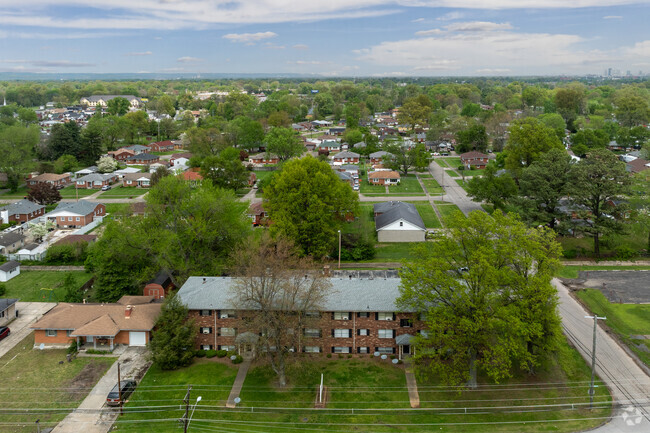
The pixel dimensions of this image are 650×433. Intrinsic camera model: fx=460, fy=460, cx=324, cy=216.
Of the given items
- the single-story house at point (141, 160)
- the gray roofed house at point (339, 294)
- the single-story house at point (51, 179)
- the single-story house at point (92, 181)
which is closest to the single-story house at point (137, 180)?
the single-story house at point (92, 181)

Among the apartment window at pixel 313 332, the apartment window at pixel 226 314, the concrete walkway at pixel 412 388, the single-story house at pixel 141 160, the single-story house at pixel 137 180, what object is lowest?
the concrete walkway at pixel 412 388

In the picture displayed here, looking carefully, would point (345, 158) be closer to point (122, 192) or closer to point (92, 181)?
point (122, 192)

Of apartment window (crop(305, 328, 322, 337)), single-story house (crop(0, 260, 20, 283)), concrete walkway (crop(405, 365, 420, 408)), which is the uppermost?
apartment window (crop(305, 328, 322, 337))

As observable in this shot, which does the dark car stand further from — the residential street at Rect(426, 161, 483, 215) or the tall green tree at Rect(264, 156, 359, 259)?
the residential street at Rect(426, 161, 483, 215)

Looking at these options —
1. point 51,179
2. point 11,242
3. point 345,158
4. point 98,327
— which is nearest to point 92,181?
point 51,179

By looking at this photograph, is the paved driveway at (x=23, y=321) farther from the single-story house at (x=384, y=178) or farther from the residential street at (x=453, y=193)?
the single-story house at (x=384, y=178)

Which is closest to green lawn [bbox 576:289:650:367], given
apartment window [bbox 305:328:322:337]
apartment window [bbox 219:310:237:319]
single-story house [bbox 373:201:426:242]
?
single-story house [bbox 373:201:426:242]

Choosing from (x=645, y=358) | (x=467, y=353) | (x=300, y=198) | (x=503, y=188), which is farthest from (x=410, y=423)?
(x=503, y=188)
